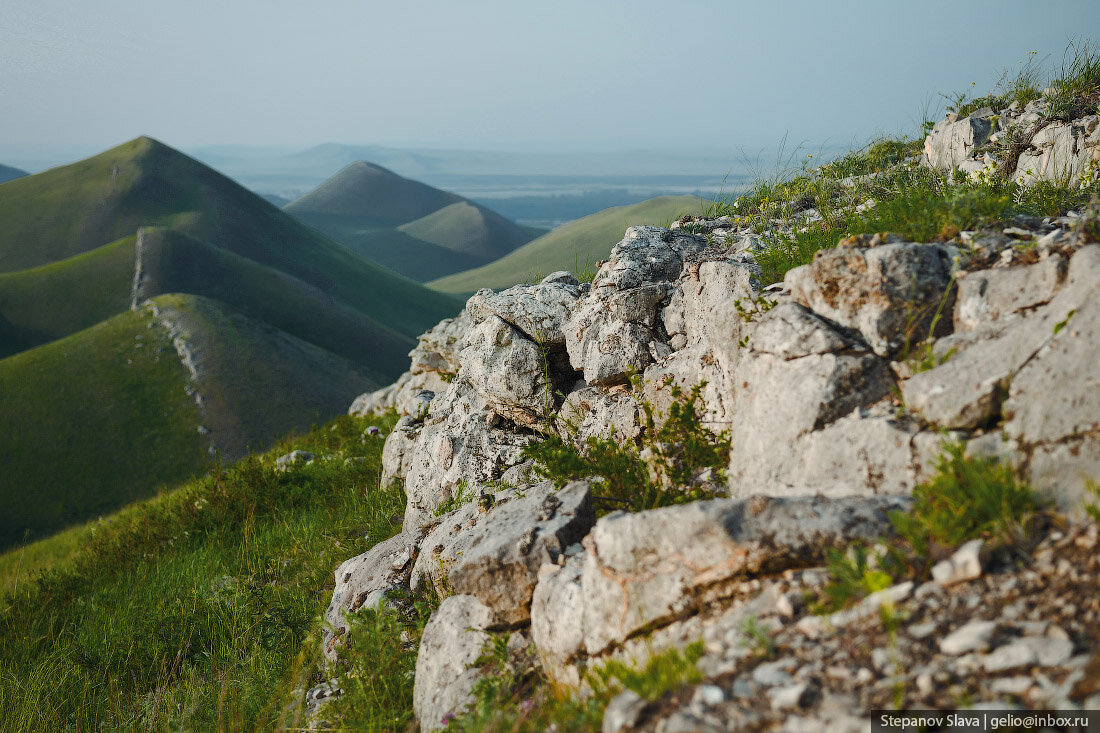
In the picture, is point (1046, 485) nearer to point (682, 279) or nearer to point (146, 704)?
point (682, 279)

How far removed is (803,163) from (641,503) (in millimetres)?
6721

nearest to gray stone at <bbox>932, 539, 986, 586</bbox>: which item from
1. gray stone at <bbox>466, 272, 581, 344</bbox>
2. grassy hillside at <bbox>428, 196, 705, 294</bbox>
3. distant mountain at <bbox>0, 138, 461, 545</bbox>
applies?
gray stone at <bbox>466, 272, 581, 344</bbox>

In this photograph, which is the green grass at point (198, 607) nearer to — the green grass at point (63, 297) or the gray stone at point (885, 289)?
the gray stone at point (885, 289)

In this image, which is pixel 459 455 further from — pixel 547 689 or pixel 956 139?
pixel 956 139

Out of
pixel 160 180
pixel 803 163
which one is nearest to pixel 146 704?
pixel 803 163

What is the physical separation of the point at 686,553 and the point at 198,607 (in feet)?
21.1

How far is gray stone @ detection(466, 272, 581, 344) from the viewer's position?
7.93m

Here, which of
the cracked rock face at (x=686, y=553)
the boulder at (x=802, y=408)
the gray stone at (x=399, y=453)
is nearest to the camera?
the cracked rock face at (x=686, y=553)

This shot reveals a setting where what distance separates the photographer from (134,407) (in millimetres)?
53031

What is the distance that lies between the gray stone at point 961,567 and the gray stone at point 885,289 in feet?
5.24

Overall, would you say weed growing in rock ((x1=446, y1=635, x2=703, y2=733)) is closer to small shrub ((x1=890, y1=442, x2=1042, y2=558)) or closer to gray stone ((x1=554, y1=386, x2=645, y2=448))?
small shrub ((x1=890, y1=442, x2=1042, y2=558))

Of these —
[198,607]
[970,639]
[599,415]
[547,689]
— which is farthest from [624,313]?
[198,607]

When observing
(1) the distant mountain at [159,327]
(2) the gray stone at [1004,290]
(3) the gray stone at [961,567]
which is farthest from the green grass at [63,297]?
(3) the gray stone at [961,567]

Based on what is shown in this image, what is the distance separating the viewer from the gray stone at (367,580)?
19.4ft
